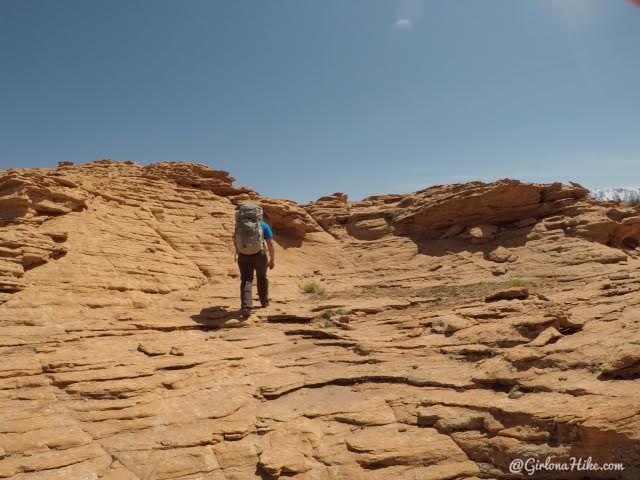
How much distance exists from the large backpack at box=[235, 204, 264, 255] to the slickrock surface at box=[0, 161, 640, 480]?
5.00 feet

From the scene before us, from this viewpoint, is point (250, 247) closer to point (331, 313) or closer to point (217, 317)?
point (217, 317)

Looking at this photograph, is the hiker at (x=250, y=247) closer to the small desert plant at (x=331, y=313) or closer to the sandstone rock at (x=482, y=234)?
the small desert plant at (x=331, y=313)

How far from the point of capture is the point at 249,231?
1069 cm

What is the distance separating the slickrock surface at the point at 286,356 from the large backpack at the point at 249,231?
1525mm

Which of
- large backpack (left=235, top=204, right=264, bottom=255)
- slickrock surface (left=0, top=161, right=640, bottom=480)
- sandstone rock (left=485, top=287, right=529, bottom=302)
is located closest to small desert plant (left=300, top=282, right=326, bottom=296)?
slickrock surface (left=0, top=161, right=640, bottom=480)

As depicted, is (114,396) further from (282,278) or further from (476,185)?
(476,185)

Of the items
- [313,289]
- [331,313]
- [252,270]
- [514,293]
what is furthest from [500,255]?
[252,270]

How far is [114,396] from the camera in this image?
591 cm

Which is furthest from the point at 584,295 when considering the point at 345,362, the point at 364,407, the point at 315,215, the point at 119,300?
the point at 315,215

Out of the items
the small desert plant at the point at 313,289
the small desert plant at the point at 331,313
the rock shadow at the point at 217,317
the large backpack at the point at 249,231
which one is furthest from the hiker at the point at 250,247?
the small desert plant at the point at 313,289

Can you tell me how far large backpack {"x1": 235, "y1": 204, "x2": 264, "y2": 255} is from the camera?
10.7 metres

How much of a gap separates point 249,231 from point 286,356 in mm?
3834

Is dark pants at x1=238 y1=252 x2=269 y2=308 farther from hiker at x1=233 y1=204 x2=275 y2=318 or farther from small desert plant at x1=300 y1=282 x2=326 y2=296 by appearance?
small desert plant at x1=300 y1=282 x2=326 y2=296

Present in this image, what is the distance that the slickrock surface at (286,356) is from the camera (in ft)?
15.7
